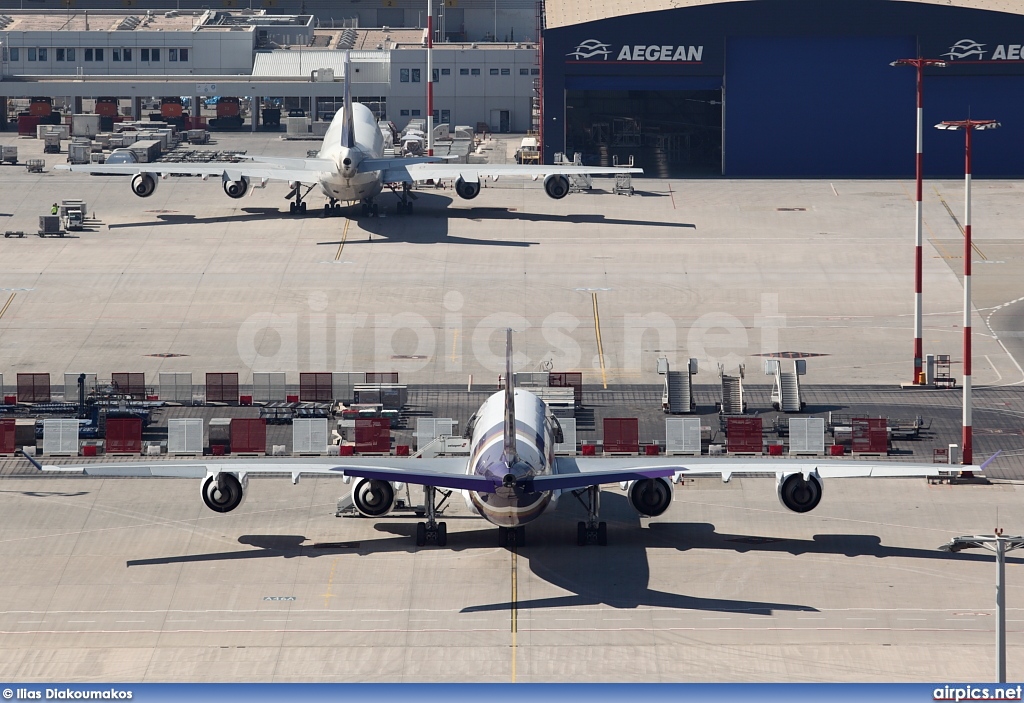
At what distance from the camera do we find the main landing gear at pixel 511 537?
2203 inches

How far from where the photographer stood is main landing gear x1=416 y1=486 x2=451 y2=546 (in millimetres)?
56438

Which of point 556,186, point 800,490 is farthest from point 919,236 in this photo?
point 556,186

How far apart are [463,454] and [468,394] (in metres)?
16.4

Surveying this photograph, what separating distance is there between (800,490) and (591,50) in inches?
3290

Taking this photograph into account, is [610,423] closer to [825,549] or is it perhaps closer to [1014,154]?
[825,549]

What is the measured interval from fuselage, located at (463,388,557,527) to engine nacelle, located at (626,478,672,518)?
2961 mm

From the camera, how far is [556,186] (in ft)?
376

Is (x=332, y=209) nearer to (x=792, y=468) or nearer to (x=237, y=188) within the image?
(x=237, y=188)

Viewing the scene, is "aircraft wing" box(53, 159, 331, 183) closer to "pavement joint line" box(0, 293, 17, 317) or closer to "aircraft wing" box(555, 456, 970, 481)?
"pavement joint line" box(0, 293, 17, 317)

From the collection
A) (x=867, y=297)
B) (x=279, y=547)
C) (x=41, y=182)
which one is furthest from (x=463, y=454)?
(x=41, y=182)

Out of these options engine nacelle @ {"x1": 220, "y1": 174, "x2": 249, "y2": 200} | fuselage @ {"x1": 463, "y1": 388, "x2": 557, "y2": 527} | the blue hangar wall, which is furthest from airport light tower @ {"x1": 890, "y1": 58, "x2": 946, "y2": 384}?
the blue hangar wall

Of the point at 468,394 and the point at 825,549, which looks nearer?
the point at 825,549

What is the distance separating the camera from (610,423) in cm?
6931

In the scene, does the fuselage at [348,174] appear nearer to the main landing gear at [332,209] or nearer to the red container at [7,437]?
the main landing gear at [332,209]
